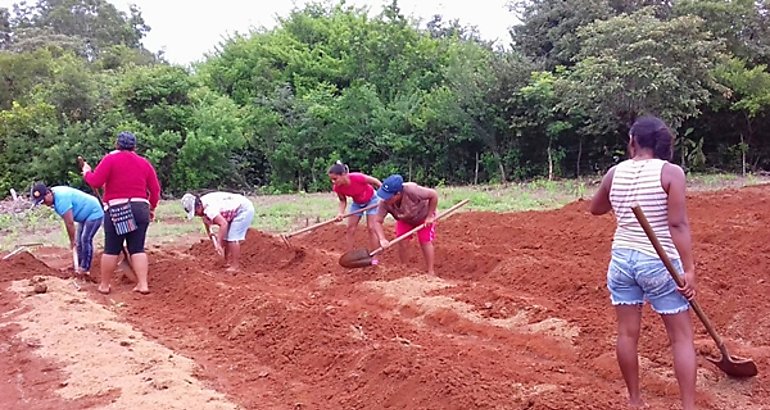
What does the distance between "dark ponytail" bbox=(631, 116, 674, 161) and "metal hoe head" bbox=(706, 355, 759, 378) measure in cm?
144

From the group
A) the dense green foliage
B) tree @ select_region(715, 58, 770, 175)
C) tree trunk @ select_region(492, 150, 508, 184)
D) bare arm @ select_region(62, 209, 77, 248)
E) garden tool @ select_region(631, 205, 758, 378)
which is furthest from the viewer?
tree trunk @ select_region(492, 150, 508, 184)

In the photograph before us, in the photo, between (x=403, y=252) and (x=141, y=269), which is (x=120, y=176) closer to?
(x=141, y=269)

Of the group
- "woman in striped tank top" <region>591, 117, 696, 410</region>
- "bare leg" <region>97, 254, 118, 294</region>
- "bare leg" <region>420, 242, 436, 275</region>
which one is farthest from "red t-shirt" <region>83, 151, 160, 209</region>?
"woman in striped tank top" <region>591, 117, 696, 410</region>

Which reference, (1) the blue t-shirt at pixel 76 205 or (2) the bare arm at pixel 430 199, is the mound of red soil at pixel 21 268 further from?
(2) the bare arm at pixel 430 199

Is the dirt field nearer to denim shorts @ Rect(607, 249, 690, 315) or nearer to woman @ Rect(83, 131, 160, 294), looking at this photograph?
woman @ Rect(83, 131, 160, 294)

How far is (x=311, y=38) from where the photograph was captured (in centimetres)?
2770

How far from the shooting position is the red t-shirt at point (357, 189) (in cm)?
938

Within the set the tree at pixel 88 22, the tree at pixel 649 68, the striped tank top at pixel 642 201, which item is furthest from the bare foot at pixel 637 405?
the tree at pixel 88 22

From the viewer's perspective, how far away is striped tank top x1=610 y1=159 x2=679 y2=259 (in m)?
4.06

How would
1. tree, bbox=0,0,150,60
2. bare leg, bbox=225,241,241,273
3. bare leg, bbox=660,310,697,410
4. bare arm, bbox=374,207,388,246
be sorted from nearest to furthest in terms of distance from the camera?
1. bare leg, bbox=660,310,697,410
2. bare arm, bbox=374,207,388,246
3. bare leg, bbox=225,241,241,273
4. tree, bbox=0,0,150,60

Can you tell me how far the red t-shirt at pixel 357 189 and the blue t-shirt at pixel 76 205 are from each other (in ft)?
9.12

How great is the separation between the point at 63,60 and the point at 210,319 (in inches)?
772

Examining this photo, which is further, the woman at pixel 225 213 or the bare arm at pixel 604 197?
the woman at pixel 225 213

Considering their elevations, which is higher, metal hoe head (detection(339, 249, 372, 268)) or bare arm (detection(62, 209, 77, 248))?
bare arm (detection(62, 209, 77, 248))
